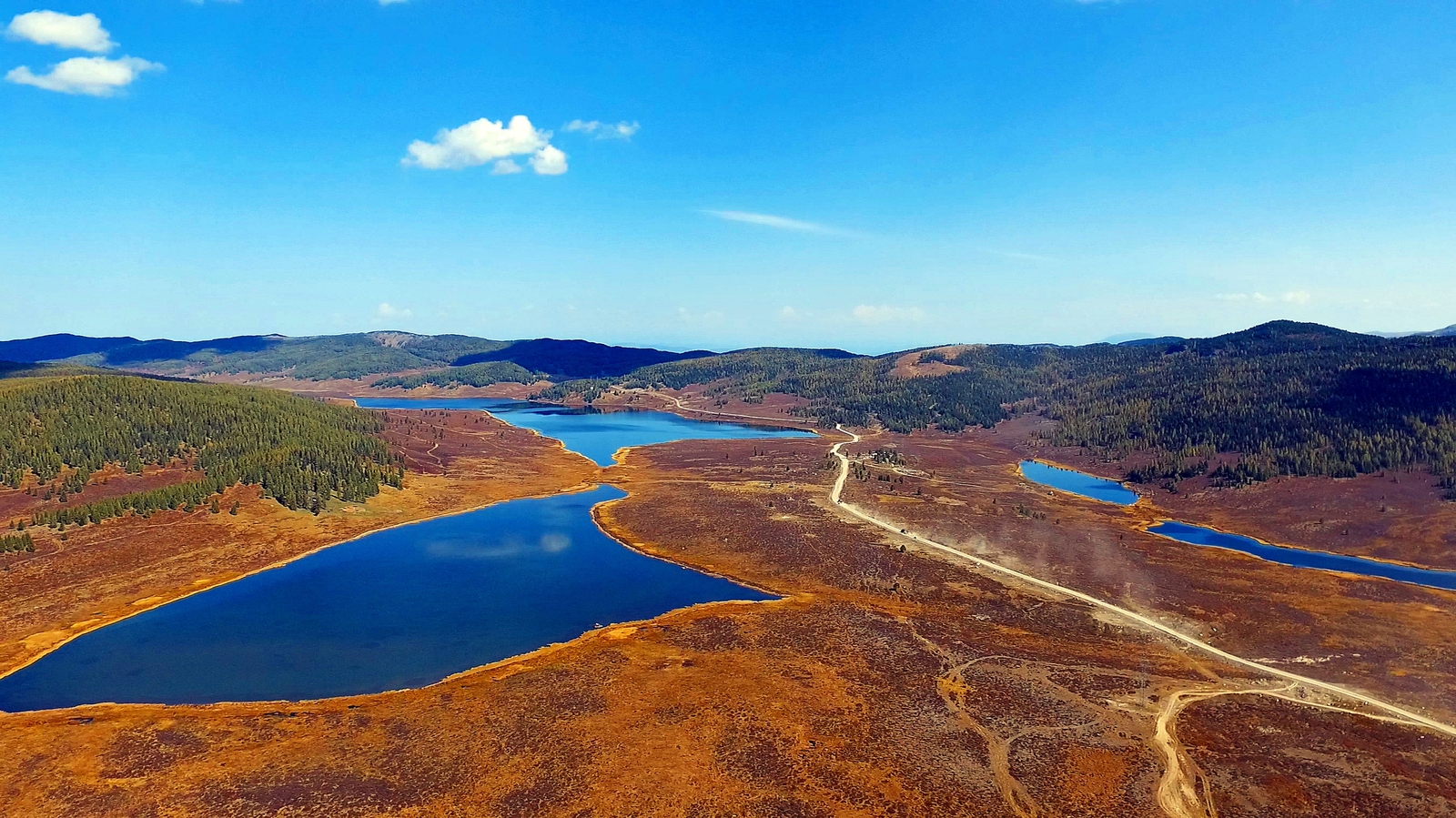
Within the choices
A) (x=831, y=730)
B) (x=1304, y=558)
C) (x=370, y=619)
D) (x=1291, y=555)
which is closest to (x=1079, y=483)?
(x=1291, y=555)

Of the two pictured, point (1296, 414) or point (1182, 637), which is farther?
point (1296, 414)

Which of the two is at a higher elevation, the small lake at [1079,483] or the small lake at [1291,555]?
the small lake at [1079,483]

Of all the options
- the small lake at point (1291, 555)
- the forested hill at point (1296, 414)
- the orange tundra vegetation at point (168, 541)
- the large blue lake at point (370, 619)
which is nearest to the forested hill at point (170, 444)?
the orange tundra vegetation at point (168, 541)

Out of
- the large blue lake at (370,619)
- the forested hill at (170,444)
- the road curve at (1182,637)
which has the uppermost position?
the forested hill at (170,444)

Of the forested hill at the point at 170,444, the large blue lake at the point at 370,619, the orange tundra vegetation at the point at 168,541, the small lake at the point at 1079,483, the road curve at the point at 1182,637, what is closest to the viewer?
the road curve at the point at 1182,637

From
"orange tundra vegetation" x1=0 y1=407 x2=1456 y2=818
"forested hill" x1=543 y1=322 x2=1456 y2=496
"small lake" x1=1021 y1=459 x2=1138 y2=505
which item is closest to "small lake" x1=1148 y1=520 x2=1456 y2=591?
"orange tundra vegetation" x1=0 y1=407 x2=1456 y2=818

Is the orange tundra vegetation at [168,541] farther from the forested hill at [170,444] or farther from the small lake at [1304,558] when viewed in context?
the small lake at [1304,558]

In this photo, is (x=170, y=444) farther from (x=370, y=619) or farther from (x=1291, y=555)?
(x=1291, y=555)
